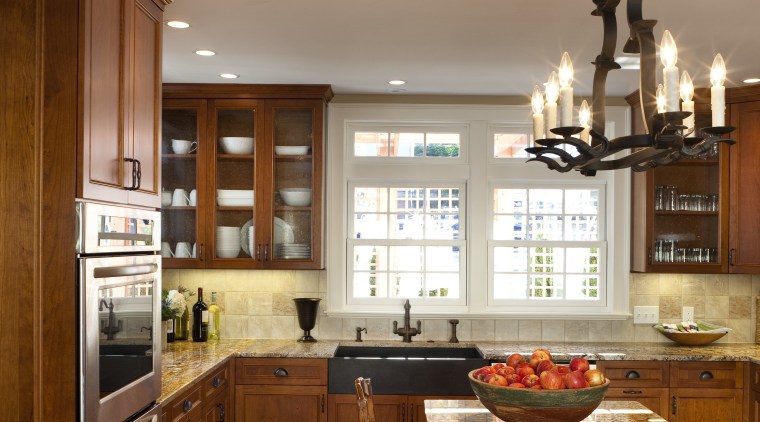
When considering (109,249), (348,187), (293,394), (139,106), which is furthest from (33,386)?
(348,187)

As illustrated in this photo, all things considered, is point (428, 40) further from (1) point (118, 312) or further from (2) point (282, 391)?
(2) point (282, 391)

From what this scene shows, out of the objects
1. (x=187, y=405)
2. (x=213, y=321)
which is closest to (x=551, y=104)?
(x=187, y=405)

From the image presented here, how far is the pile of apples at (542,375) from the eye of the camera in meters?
2.65

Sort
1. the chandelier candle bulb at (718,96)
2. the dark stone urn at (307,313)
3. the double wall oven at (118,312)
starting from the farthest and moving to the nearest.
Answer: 1. the dark stone urn at (307,313)
2. the double wall oven at (118,312)
3. the chandelier candle bulb at (718,96)

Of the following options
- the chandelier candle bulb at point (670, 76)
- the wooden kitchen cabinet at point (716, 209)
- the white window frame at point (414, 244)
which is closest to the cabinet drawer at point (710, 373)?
the wooden kitchen cabinet at point (716, 209)

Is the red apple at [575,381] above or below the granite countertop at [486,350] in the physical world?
above

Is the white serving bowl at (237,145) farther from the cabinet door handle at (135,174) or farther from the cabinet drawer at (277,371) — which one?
the cabinet door handle at (135,174)

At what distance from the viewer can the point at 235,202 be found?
201 inches

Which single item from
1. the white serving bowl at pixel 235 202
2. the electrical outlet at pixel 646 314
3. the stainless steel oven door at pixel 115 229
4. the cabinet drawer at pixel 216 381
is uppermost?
the white serving bowl at pixel 235 202

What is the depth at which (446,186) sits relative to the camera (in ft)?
17.9

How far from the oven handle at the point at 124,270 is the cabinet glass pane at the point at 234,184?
2.13 m

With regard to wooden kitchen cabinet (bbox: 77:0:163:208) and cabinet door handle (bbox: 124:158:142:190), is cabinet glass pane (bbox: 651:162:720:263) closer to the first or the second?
wooden kitchen cabinet (bbox: 77:0:163:208)

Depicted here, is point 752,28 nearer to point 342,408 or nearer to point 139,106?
point 139,106

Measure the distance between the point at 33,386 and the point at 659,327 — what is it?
413cm
